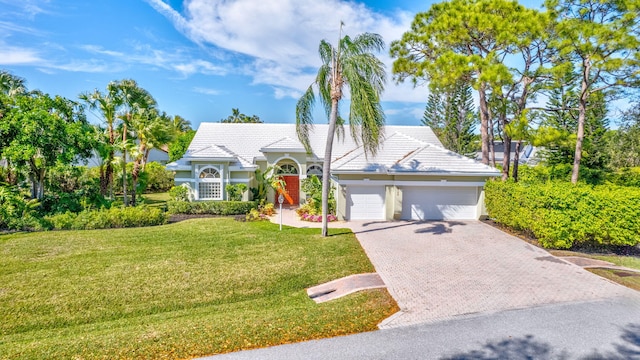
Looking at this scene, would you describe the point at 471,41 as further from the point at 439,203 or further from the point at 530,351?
the point at 530,351

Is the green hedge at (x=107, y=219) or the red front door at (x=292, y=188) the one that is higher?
the red front door at (x=292, y=188)

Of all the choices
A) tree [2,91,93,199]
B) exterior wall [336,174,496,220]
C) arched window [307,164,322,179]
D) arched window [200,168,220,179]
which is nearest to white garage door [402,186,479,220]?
exterior wall [336,174,496,220]

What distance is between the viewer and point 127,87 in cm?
1852

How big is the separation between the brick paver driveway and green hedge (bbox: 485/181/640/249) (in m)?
0.99

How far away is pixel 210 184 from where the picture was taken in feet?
64.5

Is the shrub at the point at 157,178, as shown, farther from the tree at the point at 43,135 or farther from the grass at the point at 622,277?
the grass at the point at 622,277

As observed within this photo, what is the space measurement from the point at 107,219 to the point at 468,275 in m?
15.9

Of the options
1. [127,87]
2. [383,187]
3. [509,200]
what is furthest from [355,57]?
[127,87]

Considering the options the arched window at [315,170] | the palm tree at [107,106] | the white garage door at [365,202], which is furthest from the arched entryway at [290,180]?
the palm tree at [107,106]

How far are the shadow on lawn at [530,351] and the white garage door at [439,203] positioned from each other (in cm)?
1082

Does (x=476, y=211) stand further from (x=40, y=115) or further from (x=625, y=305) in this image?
(x=40, y=115)

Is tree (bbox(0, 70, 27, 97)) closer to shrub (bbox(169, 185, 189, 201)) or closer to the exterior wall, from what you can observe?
shrub (bbox(169, 185, 189, 201))

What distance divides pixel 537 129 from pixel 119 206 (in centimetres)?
2197

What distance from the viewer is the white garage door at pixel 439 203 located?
55.0 feet
